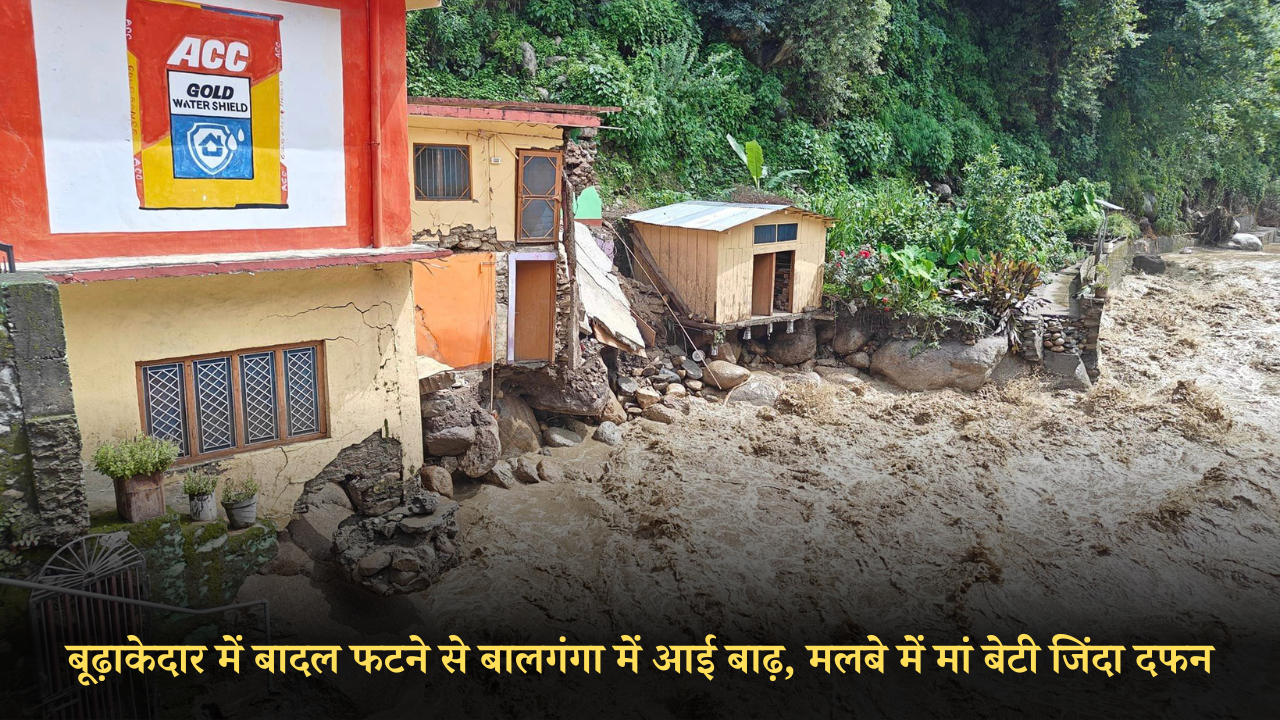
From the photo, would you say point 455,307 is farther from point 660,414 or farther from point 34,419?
point 34,419

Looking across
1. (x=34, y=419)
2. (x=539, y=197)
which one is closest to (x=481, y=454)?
(x=539, y=197)

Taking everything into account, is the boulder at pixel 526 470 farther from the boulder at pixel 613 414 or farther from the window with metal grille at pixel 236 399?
the window with metal grille at pixel 236 399

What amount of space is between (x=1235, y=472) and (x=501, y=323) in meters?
12.8

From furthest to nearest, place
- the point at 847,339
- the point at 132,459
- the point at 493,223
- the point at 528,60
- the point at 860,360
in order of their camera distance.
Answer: the point at 528,60
the point at 847,339
the point at 860,360
the point at 493,223
the point at 132,459

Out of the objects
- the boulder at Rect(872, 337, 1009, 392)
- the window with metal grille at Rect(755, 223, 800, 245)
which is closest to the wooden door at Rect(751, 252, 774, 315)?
the window with metal grille at Rect(755, 223, 800, 245)

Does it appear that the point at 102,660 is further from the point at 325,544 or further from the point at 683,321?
the point at 683,321

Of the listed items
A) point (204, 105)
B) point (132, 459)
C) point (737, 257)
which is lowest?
point (132, 459)

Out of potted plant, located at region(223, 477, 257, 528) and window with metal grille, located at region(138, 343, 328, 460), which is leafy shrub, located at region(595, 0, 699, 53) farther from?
potted plant, located at region(223, 477, 257, 528)

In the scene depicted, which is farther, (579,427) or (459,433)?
(579,427)

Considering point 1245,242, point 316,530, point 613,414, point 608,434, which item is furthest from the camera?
point 1245,242

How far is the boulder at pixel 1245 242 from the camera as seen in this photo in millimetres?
31641

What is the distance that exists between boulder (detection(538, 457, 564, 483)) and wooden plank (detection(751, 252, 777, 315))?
6.61m

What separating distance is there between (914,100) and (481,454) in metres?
21.8

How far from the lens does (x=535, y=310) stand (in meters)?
14.2
